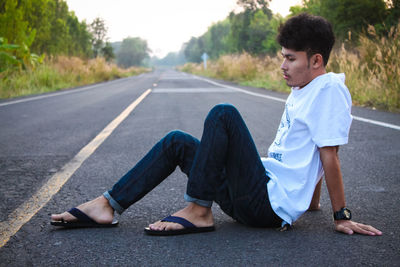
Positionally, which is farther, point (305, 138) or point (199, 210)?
point (199, 210)

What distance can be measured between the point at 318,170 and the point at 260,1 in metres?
52.3

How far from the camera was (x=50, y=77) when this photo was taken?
17.2 meters

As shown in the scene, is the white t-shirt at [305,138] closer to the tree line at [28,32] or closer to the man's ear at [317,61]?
the man's ear at [317,61]

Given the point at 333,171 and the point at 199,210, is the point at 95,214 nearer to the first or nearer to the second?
the point at 199,210

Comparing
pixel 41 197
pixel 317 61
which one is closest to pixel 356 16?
pixel 317 61

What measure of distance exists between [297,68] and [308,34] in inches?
7.1

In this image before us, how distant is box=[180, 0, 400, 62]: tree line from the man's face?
25cm

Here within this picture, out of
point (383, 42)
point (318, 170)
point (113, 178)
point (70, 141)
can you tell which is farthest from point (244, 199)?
point (383, 42)

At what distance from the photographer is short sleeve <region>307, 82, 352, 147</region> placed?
199cm

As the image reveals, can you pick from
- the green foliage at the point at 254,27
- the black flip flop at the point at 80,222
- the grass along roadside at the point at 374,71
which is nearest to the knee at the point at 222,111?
the black flip flop at the point at 80,222

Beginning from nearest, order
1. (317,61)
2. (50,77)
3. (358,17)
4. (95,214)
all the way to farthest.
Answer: (317,61)
(95,214)
(50,77)
(358,17)

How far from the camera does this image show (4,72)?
1434 cm

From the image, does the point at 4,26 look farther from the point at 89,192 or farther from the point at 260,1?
the point at 260,1

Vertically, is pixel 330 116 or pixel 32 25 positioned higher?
pixel 32 25
